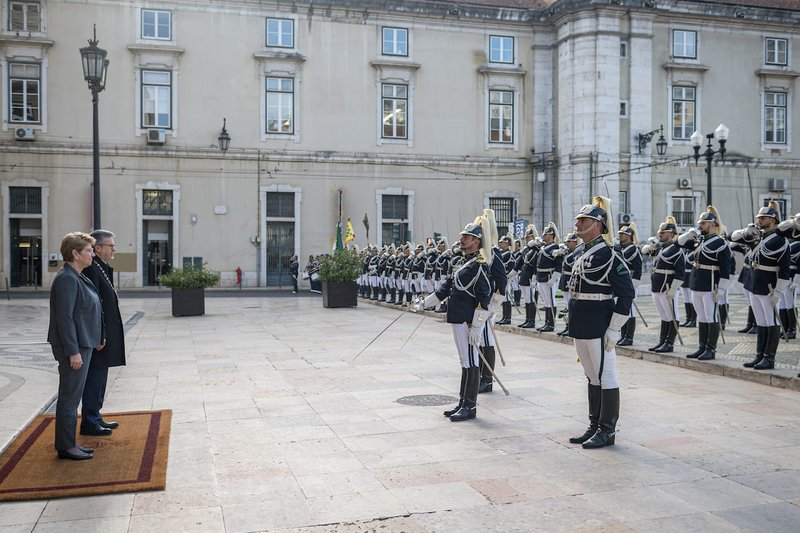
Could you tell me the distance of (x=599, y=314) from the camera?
24.4 ft

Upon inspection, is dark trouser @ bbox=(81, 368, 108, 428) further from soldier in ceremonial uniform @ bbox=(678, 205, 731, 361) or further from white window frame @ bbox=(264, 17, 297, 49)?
white window frame @ bbox=(264, 17, 297, 49)

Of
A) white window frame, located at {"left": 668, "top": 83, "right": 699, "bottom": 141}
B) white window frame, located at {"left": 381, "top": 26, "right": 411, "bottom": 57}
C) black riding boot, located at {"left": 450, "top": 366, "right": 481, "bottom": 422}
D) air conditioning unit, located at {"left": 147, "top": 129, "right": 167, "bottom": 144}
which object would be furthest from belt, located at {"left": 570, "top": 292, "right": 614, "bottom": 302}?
white window frame, located at {"left": 668, "top": 83, "right": 699, "bottom": 141}

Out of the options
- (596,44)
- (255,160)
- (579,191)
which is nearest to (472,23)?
(596,44)

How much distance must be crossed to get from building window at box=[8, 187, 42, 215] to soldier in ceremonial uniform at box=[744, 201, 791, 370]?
30.1m

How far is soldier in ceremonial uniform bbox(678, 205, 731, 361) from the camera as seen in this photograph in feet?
39.8

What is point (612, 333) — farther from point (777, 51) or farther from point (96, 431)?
point (777, 51)

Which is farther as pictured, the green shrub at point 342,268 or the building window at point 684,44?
the building window at point 684,44

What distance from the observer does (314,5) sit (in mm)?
35906

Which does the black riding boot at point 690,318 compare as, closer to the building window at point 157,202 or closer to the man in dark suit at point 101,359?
the man in dark suit at point 101,359

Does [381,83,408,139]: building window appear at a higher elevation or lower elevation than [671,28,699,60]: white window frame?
lower

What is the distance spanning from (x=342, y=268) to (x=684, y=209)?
67.6ft

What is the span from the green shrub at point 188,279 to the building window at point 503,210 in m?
19.6

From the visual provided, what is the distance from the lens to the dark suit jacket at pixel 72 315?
664 cm

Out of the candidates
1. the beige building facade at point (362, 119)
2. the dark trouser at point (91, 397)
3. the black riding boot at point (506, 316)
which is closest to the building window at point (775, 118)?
the beige building facade at point (362, 119)
